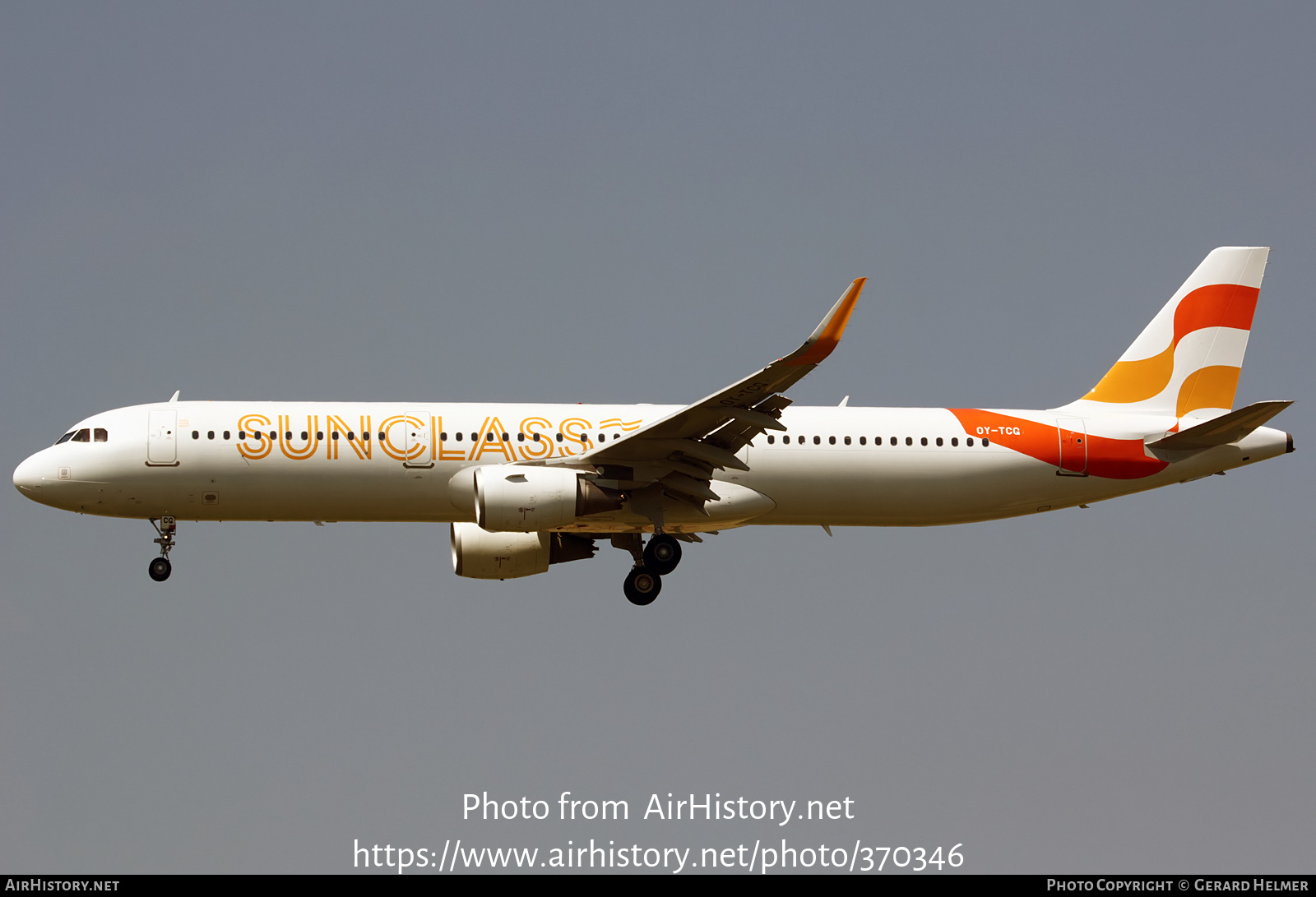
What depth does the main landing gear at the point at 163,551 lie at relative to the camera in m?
33.6

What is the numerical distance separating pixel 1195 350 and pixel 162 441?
23.9 meters

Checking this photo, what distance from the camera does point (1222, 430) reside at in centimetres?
3491

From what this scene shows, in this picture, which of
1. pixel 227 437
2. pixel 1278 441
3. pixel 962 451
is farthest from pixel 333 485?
pixel 1278 441

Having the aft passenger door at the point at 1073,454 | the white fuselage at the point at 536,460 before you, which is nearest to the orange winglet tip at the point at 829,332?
the white fuselage at the point at 536,460

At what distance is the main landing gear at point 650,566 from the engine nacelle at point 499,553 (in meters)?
2.10

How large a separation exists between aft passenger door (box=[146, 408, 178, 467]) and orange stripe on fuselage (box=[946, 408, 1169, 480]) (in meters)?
17.0

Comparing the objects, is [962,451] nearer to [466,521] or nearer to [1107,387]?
[1107,387]

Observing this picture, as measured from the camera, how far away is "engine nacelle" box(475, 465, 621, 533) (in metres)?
31.6

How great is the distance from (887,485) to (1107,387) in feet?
22.8

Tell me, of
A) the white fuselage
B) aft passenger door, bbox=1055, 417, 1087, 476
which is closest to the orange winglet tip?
the white fuselage

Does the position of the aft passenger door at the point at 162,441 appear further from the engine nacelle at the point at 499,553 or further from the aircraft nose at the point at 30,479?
the engine nacelle at the point at 499,553

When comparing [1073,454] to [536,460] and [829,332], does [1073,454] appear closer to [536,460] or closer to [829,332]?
[829,332]

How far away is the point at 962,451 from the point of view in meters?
35.0

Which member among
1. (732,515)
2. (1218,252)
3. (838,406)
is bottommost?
(732,515)
